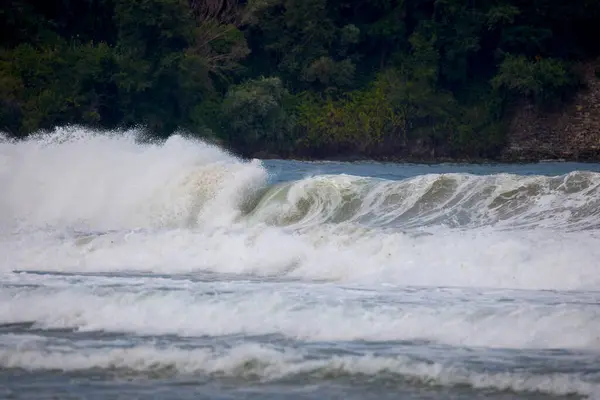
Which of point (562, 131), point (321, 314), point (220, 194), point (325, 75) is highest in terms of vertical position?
point (325, 75)

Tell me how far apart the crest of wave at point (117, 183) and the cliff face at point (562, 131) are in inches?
809

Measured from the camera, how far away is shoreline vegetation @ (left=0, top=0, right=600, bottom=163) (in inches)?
1527

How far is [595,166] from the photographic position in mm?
34406

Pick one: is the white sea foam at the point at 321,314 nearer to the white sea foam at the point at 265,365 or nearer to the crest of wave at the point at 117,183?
the white sea foam at the point at 265,365

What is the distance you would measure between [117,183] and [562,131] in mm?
23318

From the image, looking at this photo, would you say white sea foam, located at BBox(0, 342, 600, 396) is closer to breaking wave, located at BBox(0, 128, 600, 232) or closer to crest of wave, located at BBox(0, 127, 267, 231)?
breaking wave, located at BBox(0, 128, 600, 232)

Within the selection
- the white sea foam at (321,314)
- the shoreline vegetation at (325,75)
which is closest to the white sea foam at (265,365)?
the white sea foam at (321,314)

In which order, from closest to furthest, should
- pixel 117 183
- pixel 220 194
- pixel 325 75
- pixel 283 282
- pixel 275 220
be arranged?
pixel 283 282 → pixel 275 220 → pixel 220 194 → pixel 117 183 → pixel 325 75

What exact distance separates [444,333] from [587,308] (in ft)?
4.92

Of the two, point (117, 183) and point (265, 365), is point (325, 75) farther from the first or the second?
point (265, 365)

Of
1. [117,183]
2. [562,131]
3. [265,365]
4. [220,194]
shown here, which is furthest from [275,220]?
[562,131]

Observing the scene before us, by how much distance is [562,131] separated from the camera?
40062 mm

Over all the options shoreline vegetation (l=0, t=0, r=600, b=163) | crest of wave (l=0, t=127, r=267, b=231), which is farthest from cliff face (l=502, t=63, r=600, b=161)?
crest of wave (l=0, t=127, r=267, b=231)

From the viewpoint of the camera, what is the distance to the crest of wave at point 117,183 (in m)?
19.0
